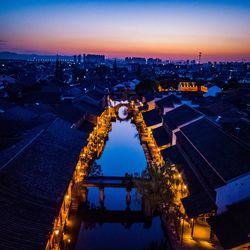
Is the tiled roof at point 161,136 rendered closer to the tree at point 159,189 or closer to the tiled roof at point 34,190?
the tiled roof at point 34,190

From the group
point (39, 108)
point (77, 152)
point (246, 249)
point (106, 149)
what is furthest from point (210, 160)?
point (39, 108)

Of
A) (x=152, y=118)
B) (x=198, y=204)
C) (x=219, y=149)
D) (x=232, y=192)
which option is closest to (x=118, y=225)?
(x=198, y=204)

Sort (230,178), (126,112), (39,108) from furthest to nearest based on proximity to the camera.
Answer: (126,112)
(39,108)
(230,178)

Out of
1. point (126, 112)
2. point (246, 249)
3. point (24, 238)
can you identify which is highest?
point (24, 238)

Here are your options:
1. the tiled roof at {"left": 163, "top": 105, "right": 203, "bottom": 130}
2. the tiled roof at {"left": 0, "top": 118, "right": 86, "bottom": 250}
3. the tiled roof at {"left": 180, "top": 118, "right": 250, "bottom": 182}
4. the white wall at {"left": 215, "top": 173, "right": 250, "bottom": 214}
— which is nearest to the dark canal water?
the tiled roof at {"left": 0, "top": 118, "right": 86, "bottom": 250}

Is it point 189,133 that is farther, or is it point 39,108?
point 39,108

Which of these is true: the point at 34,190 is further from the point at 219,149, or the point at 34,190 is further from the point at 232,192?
the point at 219,149

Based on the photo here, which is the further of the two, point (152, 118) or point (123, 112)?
point (123, 112)

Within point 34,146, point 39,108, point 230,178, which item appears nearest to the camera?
point 230,178

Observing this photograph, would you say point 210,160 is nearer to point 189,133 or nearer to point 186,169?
point 186,169
